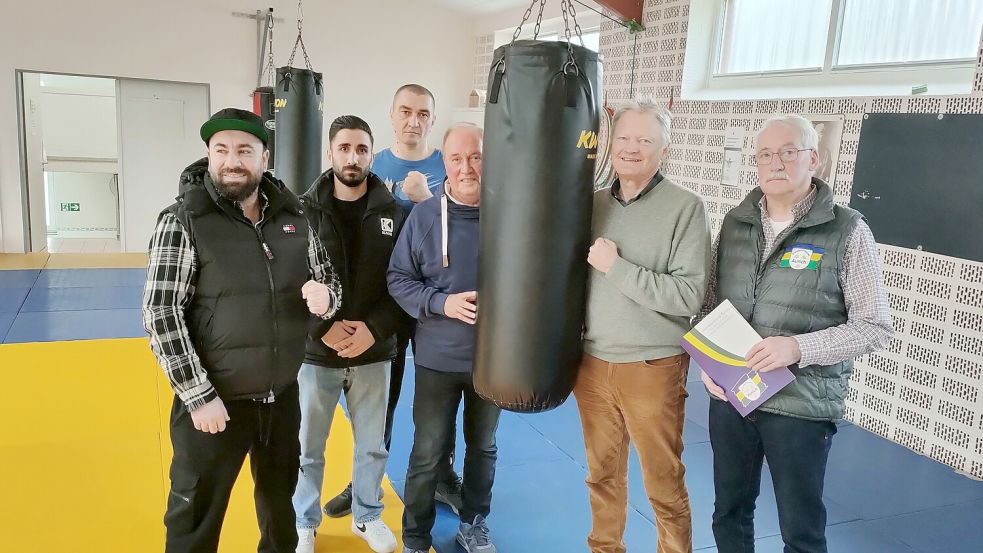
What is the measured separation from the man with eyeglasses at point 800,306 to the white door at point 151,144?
9.10 m

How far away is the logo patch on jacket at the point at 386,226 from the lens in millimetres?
2646

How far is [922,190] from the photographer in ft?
13.3

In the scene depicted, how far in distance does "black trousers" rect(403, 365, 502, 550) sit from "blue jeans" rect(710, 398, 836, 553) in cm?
88

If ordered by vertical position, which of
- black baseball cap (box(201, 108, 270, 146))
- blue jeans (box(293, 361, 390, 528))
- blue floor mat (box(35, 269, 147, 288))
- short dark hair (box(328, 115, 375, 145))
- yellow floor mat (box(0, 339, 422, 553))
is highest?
short dark hair (box(328, 115, 375, 145))

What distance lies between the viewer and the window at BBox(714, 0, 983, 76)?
14.0ft

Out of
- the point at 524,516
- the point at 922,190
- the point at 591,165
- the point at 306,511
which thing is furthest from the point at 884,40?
the point at 306,511

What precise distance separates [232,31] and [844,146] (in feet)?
26.8

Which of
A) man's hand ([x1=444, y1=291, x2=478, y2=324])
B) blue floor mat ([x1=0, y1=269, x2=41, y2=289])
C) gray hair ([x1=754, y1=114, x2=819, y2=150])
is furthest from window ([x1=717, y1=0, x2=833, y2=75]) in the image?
blue floor mat ([x1=0, y1=269, x2=41, y2=289])

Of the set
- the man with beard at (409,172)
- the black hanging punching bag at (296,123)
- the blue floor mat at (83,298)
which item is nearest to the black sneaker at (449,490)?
the man with beard at (409,172)

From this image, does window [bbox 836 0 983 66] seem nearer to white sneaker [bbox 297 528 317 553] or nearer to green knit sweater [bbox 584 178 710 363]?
green knit sweater [bbox 584 178 710 363]

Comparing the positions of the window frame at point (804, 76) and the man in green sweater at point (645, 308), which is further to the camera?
the window frame at point (804, 76)

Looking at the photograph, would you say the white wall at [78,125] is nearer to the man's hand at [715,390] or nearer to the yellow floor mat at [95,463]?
the yellow floor mat at [95,463]

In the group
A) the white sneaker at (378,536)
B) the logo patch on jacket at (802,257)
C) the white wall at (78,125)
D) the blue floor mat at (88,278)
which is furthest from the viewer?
the white wall at (78,125)

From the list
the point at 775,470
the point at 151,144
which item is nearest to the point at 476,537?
the point at 775,470
